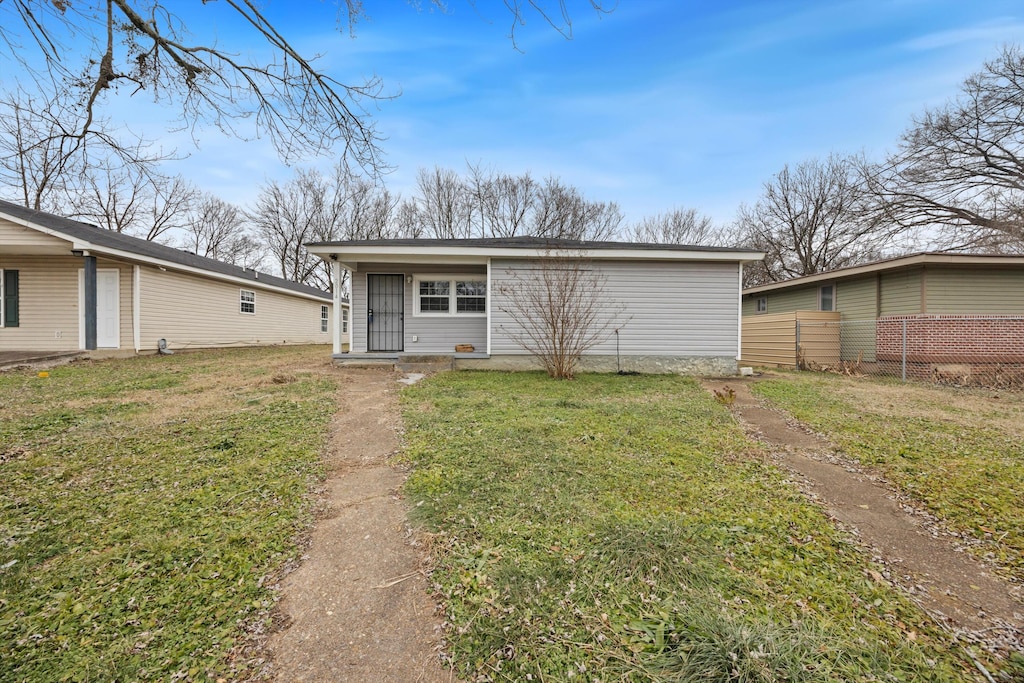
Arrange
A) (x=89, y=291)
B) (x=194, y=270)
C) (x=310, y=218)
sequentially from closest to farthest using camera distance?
(x=89, y=291) < (x=194, y=270) < (x=310, y=218)

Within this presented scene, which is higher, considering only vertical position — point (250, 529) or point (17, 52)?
point (17, 52)

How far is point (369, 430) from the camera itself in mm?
4637

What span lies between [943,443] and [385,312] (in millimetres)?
10077

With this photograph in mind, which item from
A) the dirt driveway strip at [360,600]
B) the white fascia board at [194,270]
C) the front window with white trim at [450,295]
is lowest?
the dirt driveway strip at [360,600]

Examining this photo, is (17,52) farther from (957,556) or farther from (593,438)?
(957,556)

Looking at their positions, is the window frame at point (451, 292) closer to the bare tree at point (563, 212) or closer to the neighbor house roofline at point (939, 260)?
the neighbor house roofline at point (939, 260)

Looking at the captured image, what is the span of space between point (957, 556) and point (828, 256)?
25.0 metres

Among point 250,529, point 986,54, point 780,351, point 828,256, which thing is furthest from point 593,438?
point 828,256

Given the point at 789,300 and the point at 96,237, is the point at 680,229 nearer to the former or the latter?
the point at 789,300

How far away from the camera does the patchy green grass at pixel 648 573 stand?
5.18 feet

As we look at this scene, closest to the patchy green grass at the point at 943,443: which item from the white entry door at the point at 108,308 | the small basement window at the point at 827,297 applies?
the small basement window at the point at 827,297

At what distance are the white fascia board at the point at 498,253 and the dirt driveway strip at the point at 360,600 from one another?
6.42 metres

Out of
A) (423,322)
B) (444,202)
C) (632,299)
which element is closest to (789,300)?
(632,299)

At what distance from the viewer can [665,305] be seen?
9.34m
